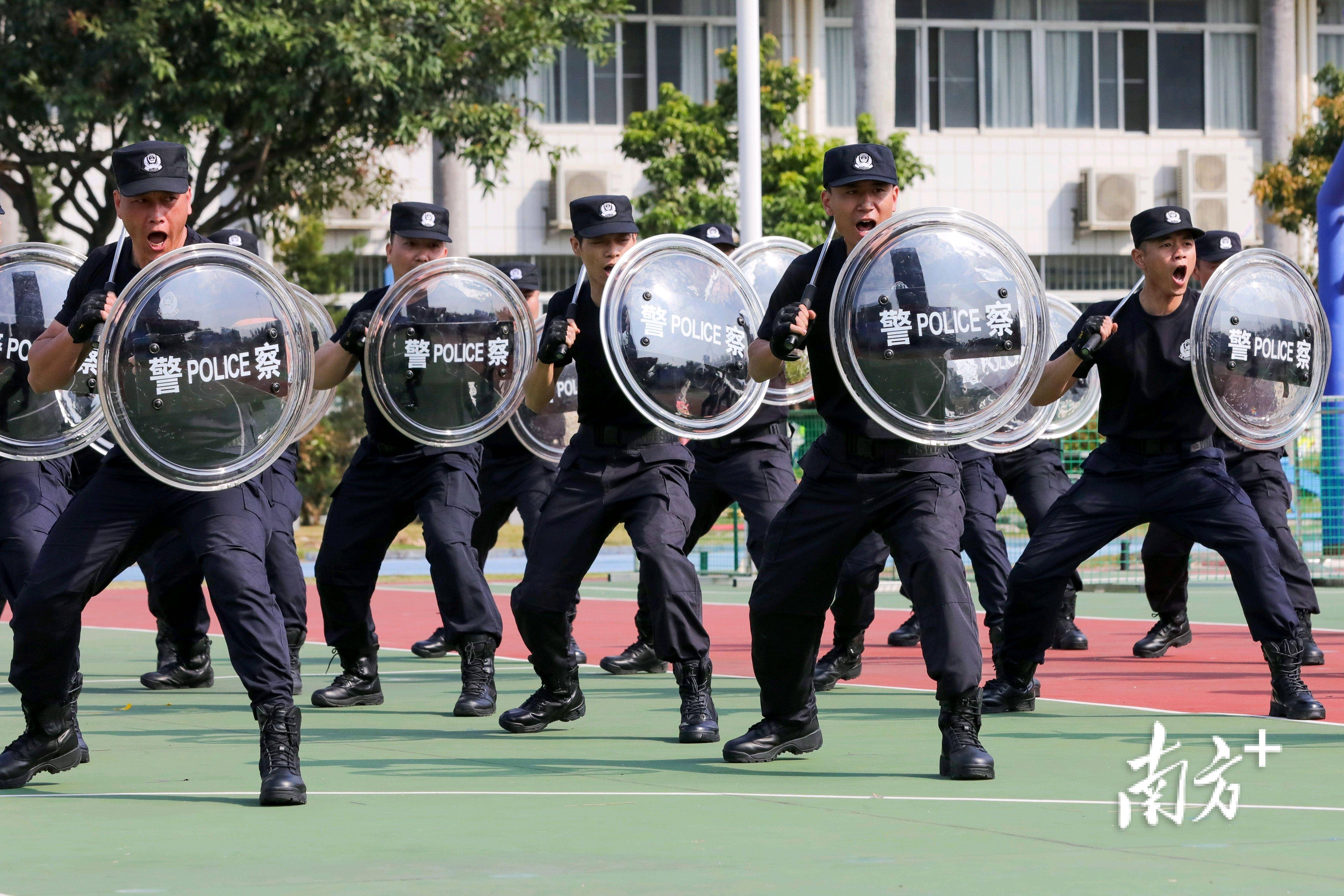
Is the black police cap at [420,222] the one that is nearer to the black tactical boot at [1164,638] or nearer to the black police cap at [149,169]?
the black police cap at [149,169]

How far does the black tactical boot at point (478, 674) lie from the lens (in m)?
9.07

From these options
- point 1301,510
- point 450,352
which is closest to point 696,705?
point 450,352

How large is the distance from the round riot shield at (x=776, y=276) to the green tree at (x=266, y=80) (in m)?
9.87

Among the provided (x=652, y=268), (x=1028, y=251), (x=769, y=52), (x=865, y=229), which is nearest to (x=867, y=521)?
(x=865, y=229)

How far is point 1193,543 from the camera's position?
10828mm

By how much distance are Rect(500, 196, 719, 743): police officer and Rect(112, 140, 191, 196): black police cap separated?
1766 millimetres

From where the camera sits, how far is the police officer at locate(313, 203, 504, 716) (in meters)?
9.07

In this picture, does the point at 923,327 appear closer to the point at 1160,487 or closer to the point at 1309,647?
the point at 1160,487

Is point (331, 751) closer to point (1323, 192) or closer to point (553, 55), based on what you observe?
point (1323, 192)

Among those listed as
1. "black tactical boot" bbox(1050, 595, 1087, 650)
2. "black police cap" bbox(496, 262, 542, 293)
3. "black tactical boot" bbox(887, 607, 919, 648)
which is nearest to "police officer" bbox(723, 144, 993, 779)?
"black police cap" bbox(496, 262, 542, 293)

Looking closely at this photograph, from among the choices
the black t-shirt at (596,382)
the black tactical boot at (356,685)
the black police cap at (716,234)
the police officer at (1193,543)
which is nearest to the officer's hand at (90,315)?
the black t-shirt at (596,382)

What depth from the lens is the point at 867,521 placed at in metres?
7.11

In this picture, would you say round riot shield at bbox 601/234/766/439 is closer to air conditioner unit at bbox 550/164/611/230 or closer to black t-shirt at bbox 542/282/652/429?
black t-shirt at bbox 542/282/652/429

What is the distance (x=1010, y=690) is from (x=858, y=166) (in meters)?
2.81
